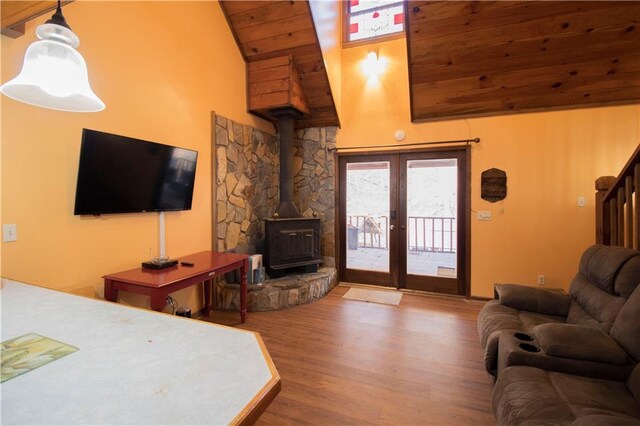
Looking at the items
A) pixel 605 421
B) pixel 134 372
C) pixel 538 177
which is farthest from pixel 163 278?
pixel 538 177

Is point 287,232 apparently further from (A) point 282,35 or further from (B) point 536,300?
(B) point 536,300

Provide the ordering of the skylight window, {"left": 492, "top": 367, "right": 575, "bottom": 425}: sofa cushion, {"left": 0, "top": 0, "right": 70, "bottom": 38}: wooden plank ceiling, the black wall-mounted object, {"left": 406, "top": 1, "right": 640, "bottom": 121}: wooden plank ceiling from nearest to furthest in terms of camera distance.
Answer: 1. {"left": 492, "top": 367, "right": 575, "bottom": 425}: sofa cushion
2. {"left": 0, "top": 0, "right": 70, "bottom": 38}: wooden plank ceiling
3. {"left": 406, "top": 1, "right": 640, "bottom": 121}: wooden plank ceiling
4. the black wall-mounted object
5. the skylight window

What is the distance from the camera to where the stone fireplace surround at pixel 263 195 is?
3.65 meters

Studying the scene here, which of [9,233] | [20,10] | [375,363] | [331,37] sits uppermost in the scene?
[331,37]

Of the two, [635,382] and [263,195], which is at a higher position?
[263,195]

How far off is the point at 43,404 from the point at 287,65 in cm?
403

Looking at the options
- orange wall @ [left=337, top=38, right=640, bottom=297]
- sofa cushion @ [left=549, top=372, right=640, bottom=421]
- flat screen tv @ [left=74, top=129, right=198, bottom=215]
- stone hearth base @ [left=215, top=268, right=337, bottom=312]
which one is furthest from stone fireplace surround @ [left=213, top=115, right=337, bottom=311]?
sofa cushion @ [left=549, top=372, right=640, bottom=421]

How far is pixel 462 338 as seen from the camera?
294 centimetres

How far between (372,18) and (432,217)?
3.15 meters

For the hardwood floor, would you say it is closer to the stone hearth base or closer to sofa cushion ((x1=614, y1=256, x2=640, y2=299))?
the stone hearth base

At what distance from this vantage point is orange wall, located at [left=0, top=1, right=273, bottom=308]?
1.94 m

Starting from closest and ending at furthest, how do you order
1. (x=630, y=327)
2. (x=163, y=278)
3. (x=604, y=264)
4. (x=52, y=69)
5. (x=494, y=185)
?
1. (x=52, y=69)
2. (x=630, y=327)
3. (x=604, y=264)
4. (x=163, y=278)
5. (x=494, y=185)

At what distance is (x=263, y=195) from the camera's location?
452cm

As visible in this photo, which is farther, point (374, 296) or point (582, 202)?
point (374, 296)
